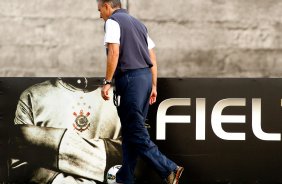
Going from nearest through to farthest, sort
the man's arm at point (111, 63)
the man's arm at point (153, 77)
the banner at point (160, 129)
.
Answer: the man's arm at point (111, 63) → the man's arm at point (153, 77) → the banner at point (160, 129)

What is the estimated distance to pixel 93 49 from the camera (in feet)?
17.3

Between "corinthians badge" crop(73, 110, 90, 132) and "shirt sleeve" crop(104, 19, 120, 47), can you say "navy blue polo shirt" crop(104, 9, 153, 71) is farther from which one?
"corinthians badge" crop(73, 110, 90, 132)

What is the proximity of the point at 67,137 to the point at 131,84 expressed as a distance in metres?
1.04

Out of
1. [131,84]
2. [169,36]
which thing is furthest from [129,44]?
[169,36]

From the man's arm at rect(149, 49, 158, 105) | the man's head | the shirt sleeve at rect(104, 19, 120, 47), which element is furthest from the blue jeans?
the man's head

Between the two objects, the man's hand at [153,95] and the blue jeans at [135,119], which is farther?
the man's hand at [153,95]

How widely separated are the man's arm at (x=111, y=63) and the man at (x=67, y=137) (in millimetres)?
842

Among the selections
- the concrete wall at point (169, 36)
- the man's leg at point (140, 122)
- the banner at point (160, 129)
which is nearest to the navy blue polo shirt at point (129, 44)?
the man's leg at point (140, 122)

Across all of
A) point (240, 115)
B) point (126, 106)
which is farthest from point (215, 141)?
point (126, 106)

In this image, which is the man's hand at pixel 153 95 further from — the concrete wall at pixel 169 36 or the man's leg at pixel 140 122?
the concrete wall at pixel 169 36

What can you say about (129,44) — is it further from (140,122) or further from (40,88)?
(40,88)

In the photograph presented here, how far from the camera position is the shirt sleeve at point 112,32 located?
14.0 ft

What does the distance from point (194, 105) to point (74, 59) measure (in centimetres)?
115

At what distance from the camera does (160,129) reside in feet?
16.7
